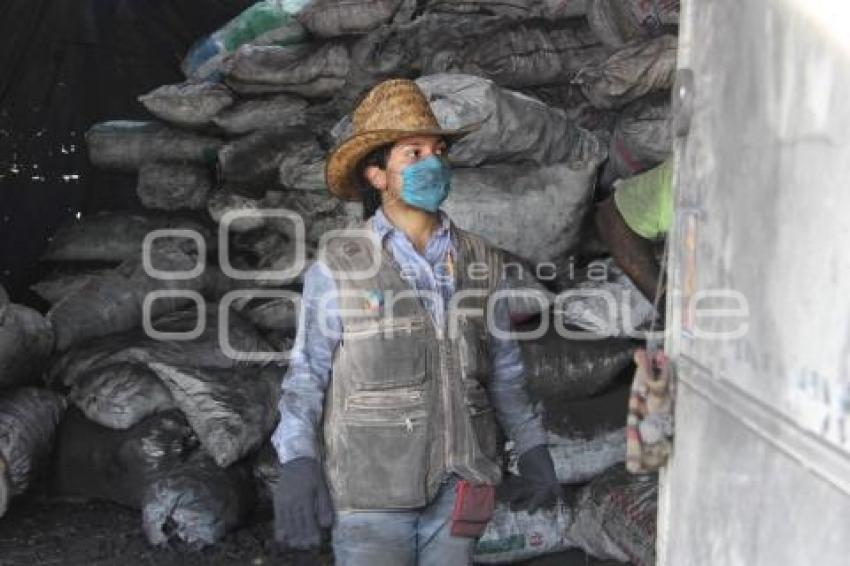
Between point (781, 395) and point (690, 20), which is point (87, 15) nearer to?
point (690, 20)

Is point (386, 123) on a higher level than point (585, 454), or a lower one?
higher

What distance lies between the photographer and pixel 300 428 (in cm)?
178

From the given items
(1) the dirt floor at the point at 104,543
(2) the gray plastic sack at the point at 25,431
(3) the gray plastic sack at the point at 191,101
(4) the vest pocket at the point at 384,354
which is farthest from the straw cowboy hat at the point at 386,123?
(3) the gray plastic sack at the point at 191,101

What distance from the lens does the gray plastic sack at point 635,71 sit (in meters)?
3.23

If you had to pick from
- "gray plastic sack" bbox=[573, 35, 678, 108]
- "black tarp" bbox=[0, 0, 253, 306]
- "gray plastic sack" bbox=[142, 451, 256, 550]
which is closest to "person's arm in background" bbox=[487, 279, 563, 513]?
"gray plastic sack" bbox=[142, 451, 256, 550]

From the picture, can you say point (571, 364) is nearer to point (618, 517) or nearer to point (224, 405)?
point (618, 517)

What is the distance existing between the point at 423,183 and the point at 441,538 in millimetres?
642

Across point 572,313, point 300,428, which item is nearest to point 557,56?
point 572,313

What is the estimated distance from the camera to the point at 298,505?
5.66ft

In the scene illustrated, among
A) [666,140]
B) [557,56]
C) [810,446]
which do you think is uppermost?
[557,56]

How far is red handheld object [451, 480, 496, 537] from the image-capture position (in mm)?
1859

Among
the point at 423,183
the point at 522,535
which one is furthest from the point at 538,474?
the point at 522,535

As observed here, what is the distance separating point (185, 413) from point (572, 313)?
1.26 meters

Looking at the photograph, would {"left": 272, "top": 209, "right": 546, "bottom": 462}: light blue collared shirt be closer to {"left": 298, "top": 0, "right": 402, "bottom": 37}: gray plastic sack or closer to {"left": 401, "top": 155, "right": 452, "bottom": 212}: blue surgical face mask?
{"left": 401, "top": 155, "right": 452, "bottom": 212}: blue surgical face mask
